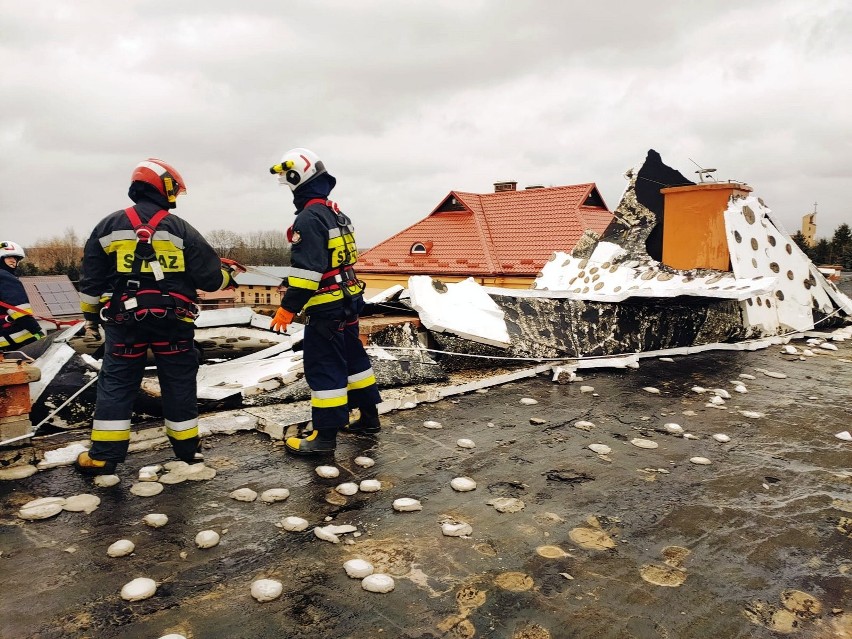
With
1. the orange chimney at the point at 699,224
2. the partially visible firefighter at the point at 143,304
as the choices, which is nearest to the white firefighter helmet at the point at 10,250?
the partially visible firefighter at the point at 143,304

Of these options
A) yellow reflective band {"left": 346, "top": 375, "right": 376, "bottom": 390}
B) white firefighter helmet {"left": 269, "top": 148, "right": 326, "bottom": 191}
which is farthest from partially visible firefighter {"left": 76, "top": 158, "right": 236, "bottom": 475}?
yellow reflective band {"left": 346, "top": 375, "right": 376, "bottom": 390}

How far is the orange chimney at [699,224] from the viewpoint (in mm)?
8297

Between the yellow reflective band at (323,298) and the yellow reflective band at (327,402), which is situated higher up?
the yellow reflective band at (323,298)

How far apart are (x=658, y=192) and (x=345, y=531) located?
859cm

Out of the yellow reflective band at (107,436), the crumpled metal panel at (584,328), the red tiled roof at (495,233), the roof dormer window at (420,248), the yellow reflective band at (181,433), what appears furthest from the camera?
the roof dormer window at (420,248)

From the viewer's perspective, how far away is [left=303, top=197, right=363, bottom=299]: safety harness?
13.0 feet

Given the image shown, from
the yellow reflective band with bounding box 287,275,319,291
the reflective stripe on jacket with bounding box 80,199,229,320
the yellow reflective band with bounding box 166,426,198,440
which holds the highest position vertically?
the reflective stripe on jacket with bounding box 80,199,229,320

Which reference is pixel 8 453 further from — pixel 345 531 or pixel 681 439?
pixel 681 439

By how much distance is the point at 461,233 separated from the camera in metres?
24.0

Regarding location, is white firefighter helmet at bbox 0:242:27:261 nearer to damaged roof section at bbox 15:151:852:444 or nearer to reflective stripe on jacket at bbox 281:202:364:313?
damaged roof section at bbox 15:151:852:444

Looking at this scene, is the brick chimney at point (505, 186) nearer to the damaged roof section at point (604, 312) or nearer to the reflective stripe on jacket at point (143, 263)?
the damaged roof section at point (604, 312)

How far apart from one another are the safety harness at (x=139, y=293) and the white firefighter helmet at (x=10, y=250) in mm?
5164

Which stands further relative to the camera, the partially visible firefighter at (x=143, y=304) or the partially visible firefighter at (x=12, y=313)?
the partially visible firefighter at (x=12, y=313)

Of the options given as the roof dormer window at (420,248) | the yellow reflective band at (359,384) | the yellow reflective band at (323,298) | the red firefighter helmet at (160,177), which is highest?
the roof dormer window at (420,248)
